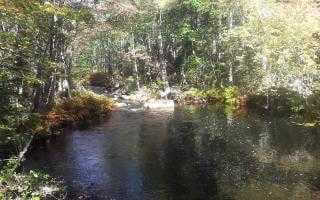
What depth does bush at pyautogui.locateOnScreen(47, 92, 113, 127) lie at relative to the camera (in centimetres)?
4158

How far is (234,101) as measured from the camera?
56.1 meters

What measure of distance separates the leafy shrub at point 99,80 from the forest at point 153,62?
0.29 metres

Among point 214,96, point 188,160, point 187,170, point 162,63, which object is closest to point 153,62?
point 162,63

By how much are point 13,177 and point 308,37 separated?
1345 inches

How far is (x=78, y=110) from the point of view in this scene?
46.6 metres

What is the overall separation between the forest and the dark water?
2565 millimetres

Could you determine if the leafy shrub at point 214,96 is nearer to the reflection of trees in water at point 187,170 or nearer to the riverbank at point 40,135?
the riverbank at point 40,135

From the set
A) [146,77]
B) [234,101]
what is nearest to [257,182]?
[234,101]

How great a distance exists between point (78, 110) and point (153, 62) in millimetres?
29336

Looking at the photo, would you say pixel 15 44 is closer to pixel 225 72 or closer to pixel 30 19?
pixel 30 19

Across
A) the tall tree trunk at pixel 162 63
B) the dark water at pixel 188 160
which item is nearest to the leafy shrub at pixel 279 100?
the dark water at pixel 188 160

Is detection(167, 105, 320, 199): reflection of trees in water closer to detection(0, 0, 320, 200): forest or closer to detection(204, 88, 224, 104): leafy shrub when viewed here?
detection(0, 0, 320, 200): forest

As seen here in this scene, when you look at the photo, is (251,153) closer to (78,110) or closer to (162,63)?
(78,110)

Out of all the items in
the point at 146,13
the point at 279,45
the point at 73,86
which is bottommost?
the point at 73,86
